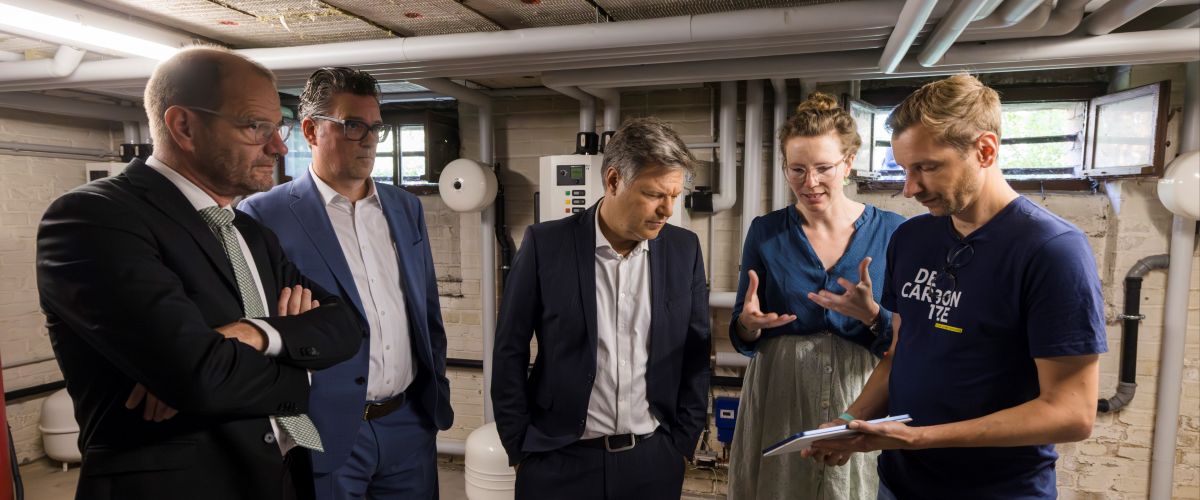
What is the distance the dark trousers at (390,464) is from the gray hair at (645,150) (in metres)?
0.96

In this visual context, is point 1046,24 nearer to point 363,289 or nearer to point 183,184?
point 363,289

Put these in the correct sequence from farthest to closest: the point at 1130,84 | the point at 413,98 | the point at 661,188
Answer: the point at 413,98, the point at 1130,84, the point at 661,188

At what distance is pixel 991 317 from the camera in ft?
4.19

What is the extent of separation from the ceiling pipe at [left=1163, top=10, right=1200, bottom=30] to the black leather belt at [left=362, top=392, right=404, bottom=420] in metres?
3.24

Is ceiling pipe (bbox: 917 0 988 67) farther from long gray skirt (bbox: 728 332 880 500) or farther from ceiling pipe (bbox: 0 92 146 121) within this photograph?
ceiling pipe (bbox: 0 92 146 121)

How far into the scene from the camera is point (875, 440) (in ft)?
4.41

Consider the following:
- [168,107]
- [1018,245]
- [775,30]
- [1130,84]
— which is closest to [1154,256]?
[1130,84]

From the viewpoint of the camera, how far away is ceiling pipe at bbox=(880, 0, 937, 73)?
1805 millimetres

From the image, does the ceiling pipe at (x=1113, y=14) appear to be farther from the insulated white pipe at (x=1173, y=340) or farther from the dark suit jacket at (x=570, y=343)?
the dark suit jacket at (x=570, y=343)

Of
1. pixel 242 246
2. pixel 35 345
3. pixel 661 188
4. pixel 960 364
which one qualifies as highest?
pixel 661 188

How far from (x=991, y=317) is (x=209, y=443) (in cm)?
155

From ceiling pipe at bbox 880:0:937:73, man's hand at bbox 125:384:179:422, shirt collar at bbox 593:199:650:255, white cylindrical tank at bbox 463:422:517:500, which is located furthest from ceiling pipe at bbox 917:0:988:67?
white cylindrical tank at bbox 463:422:517:500

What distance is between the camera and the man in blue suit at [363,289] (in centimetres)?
169

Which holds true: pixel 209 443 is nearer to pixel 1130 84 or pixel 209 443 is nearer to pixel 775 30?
pixel 775 30
